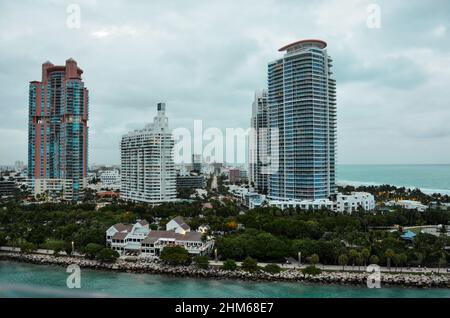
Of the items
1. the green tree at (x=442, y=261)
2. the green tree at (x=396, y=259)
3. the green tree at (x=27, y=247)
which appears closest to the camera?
the green tree at (x=442, y=261)

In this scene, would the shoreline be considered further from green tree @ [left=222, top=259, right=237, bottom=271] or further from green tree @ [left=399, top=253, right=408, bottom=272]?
green tree @ [left=399, top=253, right=408, bottom=272]

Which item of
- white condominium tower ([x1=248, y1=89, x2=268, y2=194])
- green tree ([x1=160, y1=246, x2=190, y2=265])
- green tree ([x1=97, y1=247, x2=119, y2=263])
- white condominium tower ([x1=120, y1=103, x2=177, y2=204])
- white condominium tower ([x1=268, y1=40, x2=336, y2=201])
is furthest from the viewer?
white condominium tower ([x1=248, y1=89, x2=268, y2=194])

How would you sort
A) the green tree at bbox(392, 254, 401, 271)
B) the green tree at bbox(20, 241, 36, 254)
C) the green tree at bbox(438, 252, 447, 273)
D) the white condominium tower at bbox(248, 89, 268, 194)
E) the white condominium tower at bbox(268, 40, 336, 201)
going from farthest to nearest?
the white condominium tower at bbox(248, 89, 268, 194), the white condominium tower at bbox(268, 40, 336, 201), the green tree at bbox(20, 241, 36, 254), the green tree at bbox(392, 254, 401, 271), the green tree at bbox(438, 252, 447, 273)

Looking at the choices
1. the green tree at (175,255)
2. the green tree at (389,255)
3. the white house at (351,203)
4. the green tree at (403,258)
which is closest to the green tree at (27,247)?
the green tree at (175,255)

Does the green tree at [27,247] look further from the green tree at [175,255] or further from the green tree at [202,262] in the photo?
the green tree at [202,262]

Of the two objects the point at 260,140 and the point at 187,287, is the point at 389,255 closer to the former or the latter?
the point at 187,287

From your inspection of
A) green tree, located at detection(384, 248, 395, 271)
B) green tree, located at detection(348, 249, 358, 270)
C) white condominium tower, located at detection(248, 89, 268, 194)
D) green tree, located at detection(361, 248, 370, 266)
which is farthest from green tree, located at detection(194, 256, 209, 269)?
white condominium tower, located at detection(248, 89, 268, 194)

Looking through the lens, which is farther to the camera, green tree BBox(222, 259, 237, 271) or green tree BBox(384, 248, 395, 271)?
green tree BBox(384, 248, 395, 271)
